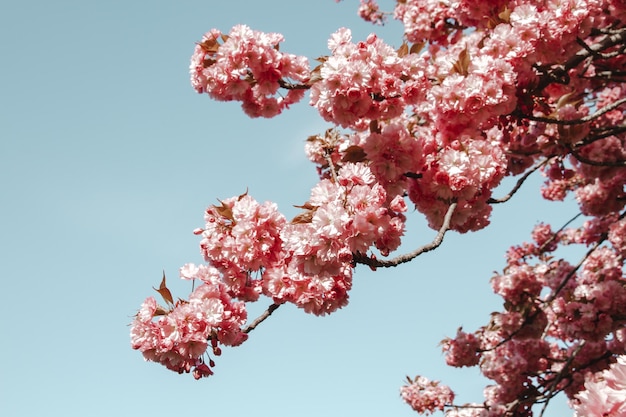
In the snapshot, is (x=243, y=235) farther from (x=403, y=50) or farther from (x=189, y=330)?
(x=403, y=50)

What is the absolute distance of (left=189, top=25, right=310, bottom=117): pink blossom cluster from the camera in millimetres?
4043

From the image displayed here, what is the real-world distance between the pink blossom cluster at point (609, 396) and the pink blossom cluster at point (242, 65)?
3.13 m

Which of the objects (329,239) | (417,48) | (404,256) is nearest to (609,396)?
(329,239)

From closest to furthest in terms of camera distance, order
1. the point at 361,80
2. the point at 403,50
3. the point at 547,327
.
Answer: the point at 361,80 → the point at 403,50 → the point at 547,327

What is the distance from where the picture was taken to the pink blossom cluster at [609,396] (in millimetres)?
1435

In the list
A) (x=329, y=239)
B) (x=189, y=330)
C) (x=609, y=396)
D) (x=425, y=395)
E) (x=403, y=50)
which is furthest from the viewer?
(x=425, y=395)

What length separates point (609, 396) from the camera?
4.77 ft

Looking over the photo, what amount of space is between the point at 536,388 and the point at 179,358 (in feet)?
19.6

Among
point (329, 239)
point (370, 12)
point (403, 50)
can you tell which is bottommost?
point (329, 239)

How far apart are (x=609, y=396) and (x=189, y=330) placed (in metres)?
2.30

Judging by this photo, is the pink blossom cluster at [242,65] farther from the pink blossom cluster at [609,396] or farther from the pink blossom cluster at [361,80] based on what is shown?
the pink blossom cluster at [609,396]

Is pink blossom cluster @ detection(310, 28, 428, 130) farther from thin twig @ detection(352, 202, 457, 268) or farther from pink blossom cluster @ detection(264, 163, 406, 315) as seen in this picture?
thin twig @ detection(352, 202, 457, 268)

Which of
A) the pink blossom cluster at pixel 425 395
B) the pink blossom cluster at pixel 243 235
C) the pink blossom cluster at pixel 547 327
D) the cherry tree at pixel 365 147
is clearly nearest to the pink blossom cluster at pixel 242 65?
the cherry tree at pixel 365 147

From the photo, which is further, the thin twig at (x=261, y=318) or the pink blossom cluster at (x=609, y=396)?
the thin twig at (x=261, y=318)
